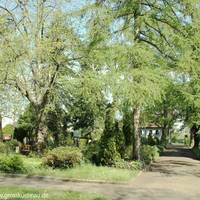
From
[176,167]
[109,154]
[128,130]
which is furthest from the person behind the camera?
[128,130]

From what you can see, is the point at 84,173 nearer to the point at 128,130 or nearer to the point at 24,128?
the point at 128,130

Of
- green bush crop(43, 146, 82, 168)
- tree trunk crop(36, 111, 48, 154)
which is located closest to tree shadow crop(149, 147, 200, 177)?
green bush crop(43, 146, 82, 168)

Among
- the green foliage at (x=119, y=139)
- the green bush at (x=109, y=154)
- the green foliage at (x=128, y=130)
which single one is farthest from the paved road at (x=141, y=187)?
the green foliage at (x=128, y=130)

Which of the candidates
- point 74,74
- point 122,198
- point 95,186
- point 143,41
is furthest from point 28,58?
point 122,198

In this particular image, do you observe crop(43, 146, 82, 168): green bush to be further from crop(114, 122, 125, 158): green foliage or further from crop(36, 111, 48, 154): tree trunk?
crop(36, 111, 48, 154): tree trunk

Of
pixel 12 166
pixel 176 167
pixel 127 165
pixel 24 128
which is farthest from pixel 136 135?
pixel 24 128

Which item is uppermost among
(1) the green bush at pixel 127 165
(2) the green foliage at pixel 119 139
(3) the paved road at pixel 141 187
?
(2) the green foliage at pixel 119 139

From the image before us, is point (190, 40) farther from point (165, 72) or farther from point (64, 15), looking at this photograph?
point (64, 15)

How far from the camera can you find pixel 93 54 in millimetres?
26016

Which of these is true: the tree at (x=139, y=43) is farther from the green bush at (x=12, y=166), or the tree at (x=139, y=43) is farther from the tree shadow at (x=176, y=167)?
the green bush at (x=12, y=166)

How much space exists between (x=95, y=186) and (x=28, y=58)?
14.0 m

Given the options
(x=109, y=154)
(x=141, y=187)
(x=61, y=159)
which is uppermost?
(x=109, y=154)

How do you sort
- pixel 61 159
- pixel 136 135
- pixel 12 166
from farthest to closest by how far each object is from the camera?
pixel 136 135, pixel 61 159, pixel 12 166

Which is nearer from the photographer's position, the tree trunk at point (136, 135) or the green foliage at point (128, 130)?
the tree trunk at point (136, 135)
